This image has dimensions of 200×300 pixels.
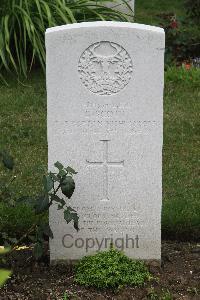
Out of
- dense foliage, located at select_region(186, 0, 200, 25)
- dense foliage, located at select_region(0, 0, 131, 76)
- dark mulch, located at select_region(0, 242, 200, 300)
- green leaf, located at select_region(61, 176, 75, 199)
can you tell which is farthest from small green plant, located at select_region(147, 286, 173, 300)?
dense foliage, located at select_region(186, 0, 200, 25)

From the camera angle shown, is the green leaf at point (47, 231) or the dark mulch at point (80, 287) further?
the green leaf at point (47, 231)

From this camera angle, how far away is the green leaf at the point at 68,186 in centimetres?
396

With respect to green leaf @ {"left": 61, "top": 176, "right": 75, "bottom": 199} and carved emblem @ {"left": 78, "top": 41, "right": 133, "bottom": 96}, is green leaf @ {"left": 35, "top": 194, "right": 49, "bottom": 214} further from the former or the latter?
carved emblem @ {"left": 78, "top": 41, "right": 133, "bottom": 96}

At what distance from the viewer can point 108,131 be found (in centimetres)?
412

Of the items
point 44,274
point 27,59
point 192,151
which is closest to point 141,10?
point 27,59

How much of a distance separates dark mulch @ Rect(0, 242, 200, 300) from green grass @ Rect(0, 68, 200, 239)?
1.35 feet

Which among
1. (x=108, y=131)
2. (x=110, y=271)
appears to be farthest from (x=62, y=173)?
(x=110, y=271)

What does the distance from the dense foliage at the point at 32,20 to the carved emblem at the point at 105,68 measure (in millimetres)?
4110

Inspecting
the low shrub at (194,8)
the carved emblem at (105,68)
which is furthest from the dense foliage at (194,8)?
the carved emblem at (105,68)

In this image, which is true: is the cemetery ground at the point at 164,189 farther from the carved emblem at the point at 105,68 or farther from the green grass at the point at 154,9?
the green grass at the point at 154,9

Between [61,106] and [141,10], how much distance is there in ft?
28.6

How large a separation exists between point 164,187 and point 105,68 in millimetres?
1663

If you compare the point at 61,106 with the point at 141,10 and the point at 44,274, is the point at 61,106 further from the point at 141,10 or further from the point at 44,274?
the point at 141,10

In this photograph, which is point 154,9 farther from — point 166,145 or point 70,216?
point 70,216
